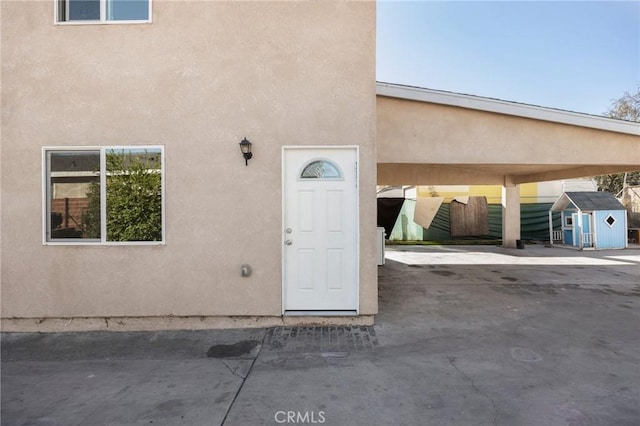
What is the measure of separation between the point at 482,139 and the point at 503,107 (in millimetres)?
634

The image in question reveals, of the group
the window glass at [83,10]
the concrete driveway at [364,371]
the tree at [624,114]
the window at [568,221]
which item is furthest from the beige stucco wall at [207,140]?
the tree at [624,114]

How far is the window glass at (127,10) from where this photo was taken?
178 inches

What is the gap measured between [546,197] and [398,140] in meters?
13.3

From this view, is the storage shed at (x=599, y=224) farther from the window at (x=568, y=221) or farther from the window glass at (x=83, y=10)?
the window glass at (x=83, y=10)

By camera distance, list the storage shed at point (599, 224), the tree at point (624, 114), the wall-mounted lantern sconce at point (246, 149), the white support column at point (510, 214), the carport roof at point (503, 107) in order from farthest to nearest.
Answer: the tree at point (624, 114) → the white support column at point (510, 214) → the storage shed at point (599, 224) → the carport roof at point (503, 107) → the wall-mounted lantern sconce at point (246, 149)

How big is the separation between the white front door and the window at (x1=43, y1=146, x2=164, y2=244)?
70.7 inches

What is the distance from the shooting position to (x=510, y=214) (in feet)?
41.7

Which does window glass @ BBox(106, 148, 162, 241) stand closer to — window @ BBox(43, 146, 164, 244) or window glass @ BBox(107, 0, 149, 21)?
window @ BBox(43, 146, 164, 244)

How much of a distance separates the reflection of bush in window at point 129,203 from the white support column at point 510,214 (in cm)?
1223

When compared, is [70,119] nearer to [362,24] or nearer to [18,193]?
[18,193]

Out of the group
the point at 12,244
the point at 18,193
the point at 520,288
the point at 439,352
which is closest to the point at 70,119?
the point at 18,193

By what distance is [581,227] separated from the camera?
1216 cm

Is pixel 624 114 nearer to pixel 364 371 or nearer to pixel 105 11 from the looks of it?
pixel 364 371

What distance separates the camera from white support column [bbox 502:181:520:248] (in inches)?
492
